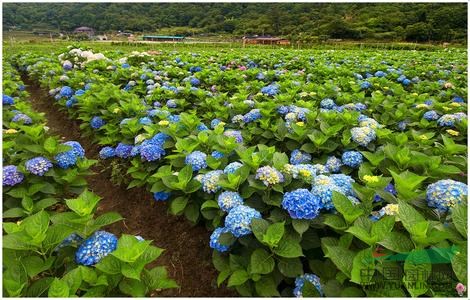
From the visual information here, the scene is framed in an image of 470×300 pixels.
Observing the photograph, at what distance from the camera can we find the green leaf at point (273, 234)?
6.70 ft

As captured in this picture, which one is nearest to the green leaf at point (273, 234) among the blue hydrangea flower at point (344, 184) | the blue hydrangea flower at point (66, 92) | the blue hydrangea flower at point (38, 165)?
the blue hydrangea flower at point (344, 184)

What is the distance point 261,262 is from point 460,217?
1.18 metres

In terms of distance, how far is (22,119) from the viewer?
4.43 m

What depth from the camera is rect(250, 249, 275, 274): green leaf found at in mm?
2088

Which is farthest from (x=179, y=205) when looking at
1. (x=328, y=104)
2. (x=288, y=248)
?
(x=328, y=104)

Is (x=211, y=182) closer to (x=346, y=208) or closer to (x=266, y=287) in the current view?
(x=266, y=287)

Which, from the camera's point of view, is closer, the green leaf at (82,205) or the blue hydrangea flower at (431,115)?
the green leaf at (82,205)

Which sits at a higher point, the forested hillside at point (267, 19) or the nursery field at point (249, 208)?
the nursery field at point (249, 208)

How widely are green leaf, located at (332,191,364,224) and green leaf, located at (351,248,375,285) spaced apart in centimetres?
26

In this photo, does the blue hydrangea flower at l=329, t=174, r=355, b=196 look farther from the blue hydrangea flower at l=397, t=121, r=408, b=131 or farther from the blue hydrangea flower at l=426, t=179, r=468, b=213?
the blue hydrangea flower at l=397, t=121, r=408, b=131

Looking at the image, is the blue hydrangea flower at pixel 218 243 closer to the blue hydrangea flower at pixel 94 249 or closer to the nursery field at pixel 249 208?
the nursery field at pixel 249 208

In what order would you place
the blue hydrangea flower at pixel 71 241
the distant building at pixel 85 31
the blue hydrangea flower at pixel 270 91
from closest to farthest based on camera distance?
the blue hydrangea flower at pixel 71 241, the blue hydrangea flower at pixel 270 91, the distant building at pixel 85 31

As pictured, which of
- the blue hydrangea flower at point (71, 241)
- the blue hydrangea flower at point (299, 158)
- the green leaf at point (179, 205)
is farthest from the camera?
the blue hydrangea flower at point (299, 158)

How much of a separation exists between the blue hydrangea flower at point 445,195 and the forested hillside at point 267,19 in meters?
38.2
